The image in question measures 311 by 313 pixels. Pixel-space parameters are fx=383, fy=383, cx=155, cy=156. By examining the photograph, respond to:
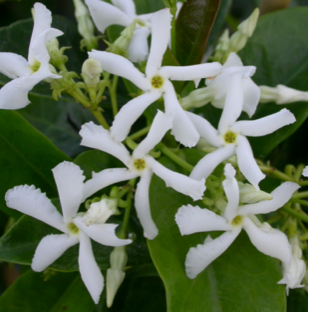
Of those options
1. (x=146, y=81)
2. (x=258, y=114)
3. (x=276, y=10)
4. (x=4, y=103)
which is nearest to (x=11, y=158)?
(x=4, y=103)

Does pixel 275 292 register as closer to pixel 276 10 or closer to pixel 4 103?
pixel 4 103

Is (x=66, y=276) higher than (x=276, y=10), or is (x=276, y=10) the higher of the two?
(x=276, y=10)

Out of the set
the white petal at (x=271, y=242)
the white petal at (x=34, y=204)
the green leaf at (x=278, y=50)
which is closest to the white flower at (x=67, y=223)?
the white petal at (x=34, y=204)

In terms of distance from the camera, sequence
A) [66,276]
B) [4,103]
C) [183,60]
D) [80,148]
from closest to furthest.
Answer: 1. [4,103]
2. [183,60]
3. [66,276]
4. [80,148]

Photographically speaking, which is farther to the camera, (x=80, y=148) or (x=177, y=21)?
(x=80, y=148)

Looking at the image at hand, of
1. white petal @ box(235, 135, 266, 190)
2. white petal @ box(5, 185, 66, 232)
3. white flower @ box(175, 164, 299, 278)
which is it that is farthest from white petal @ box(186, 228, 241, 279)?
white petal @ box(5, 185, 66, 232)

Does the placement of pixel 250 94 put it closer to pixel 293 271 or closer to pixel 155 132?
pixel 155 132
